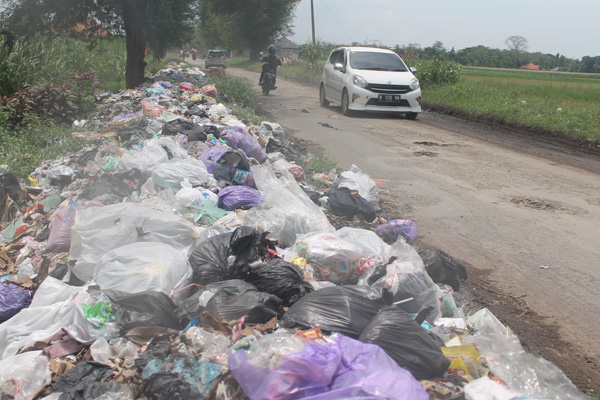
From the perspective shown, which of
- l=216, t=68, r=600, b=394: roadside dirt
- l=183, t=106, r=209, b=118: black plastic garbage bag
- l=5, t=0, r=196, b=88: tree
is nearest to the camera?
l=216, t=68, r=600, b=394: roadside dirt

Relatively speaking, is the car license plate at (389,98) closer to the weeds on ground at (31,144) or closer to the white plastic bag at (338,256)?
the weeds on ground at (31,144)

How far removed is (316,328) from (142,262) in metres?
1.27

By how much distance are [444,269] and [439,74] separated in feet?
43.5

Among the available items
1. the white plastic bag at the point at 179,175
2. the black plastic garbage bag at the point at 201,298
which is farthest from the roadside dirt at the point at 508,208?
the white plastic bag at the point at 179,175

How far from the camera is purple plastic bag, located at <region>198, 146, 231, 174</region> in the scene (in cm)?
533

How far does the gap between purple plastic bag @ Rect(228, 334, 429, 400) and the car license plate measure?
9.90 metres

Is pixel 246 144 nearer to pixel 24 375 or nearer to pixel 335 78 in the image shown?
pixel 24 375

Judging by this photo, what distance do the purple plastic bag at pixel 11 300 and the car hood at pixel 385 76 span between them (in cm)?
938

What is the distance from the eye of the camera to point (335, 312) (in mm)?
2506

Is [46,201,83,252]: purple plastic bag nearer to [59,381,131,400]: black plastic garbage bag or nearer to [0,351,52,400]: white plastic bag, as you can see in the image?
[0,351,52,400]: white plastic bag

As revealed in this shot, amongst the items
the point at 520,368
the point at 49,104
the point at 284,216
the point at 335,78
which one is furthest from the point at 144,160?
the point at 335,78

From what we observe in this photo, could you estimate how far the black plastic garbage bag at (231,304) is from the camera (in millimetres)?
2604

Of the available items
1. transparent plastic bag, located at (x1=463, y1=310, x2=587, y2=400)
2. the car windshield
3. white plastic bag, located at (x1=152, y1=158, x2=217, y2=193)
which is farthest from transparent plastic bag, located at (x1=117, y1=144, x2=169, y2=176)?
the car windshield

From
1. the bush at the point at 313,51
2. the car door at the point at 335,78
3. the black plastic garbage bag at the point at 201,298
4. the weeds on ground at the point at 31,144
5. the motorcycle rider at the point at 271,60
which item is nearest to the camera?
the black plastic garbage bag at the point at 201,298
